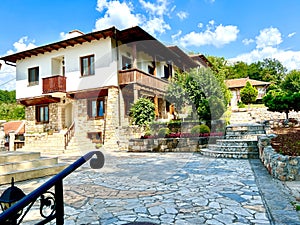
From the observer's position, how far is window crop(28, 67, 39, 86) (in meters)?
15.8

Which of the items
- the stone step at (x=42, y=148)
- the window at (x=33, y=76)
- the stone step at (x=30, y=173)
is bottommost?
the stone step at (x=42, y=148)

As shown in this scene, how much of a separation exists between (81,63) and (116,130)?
4620mm

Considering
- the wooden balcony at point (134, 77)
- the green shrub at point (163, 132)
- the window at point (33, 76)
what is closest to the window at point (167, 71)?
the wooden balcony at point (134, 77)

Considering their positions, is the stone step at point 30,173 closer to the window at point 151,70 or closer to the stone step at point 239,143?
Answer: the stone step at point 239,143

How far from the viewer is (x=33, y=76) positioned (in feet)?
52.2

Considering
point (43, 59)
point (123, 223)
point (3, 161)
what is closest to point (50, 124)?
point (43, 59)

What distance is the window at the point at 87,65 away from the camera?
1374cm

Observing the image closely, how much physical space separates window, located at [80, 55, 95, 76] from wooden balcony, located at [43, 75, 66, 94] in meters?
Result: 1.34

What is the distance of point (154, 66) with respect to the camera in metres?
16.6

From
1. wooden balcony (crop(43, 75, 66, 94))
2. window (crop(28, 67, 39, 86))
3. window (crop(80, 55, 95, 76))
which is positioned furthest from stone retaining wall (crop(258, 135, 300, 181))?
window (crop(28, 67, 39, 86))

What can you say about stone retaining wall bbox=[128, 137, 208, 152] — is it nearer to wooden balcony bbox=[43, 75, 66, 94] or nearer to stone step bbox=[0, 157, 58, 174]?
stone step bbox=[0, 157, 58, 174]

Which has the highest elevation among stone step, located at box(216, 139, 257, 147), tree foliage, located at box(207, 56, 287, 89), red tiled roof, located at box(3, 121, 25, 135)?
tree foliage, located at box(207, 56, 287, 89)

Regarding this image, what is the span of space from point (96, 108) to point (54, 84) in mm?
2887

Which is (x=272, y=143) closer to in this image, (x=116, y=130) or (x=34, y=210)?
(x=34, y=210)
